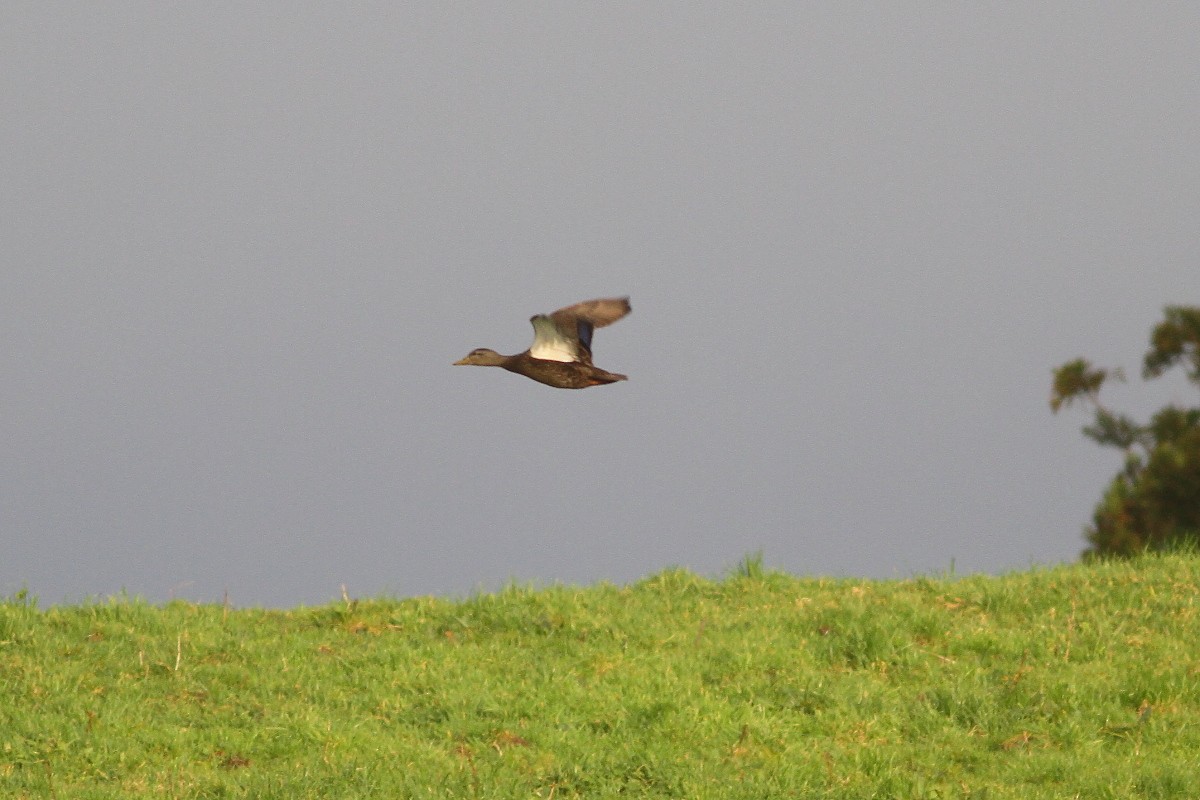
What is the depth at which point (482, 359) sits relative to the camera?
29.7ft

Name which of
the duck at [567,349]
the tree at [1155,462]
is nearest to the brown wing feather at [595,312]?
the duck at [567,349]

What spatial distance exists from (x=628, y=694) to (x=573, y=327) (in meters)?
2.79

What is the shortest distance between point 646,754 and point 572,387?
234 cm

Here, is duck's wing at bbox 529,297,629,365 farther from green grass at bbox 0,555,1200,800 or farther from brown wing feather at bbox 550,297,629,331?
green grass at bbox 0,555,1200,800

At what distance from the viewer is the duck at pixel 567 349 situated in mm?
8750

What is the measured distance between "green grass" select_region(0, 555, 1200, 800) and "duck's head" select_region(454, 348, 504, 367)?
2.42m

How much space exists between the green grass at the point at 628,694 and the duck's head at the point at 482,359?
95.4 inches

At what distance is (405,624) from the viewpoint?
11648mm

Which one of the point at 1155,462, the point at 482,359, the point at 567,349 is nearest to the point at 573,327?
the point at 567,349

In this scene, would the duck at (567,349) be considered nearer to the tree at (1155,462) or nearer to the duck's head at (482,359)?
the duck's head at (482,359)

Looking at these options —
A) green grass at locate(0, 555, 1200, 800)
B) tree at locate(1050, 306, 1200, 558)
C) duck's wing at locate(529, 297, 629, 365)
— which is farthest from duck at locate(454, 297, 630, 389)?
tree at locate(1050, 306, 1200, 558)

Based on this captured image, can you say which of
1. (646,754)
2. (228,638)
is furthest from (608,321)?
(228,638)

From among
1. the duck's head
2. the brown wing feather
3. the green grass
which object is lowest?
the green grass

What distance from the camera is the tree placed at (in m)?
17.6
